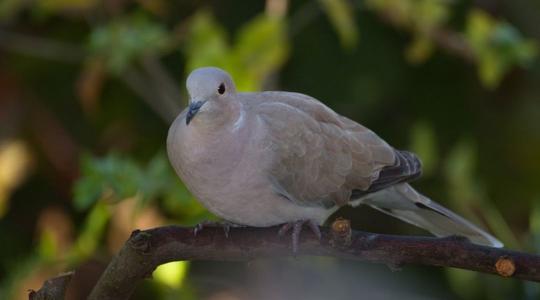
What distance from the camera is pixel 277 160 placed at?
2449 millimetres

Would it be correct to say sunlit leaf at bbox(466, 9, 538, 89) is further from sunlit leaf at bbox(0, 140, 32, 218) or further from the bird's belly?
sunlit leaf at bbox(0, 140, 32, 218)

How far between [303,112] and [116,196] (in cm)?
70

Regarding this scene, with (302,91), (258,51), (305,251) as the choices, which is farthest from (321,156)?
(302,91)

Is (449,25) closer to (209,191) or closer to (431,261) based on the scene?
(209,191)

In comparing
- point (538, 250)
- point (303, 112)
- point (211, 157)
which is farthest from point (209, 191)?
point (538, 250)

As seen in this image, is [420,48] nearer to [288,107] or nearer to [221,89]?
[288,107]

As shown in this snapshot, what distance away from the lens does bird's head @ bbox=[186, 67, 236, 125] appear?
2291 millimetres

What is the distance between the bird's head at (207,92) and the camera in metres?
2.29

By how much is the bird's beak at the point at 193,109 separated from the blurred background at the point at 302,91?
47.9 inches

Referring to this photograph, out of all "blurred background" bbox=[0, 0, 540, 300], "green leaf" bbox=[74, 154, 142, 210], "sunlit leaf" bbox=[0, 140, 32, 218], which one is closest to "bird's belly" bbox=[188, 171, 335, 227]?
"green leaf" bbox=[74, 154, 142, 210]

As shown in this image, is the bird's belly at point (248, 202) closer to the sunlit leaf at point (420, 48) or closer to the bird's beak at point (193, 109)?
the bird's beak at point (193, 109)

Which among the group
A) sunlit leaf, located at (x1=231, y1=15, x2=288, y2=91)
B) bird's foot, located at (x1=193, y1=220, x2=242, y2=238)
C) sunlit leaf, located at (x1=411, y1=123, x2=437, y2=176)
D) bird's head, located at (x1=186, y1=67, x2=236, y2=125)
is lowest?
bird's foot, located at (x1=193, y1=220, x2=242, y2=238)

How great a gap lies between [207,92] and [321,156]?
1.30 feet

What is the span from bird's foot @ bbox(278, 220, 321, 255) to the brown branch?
0.43 m
